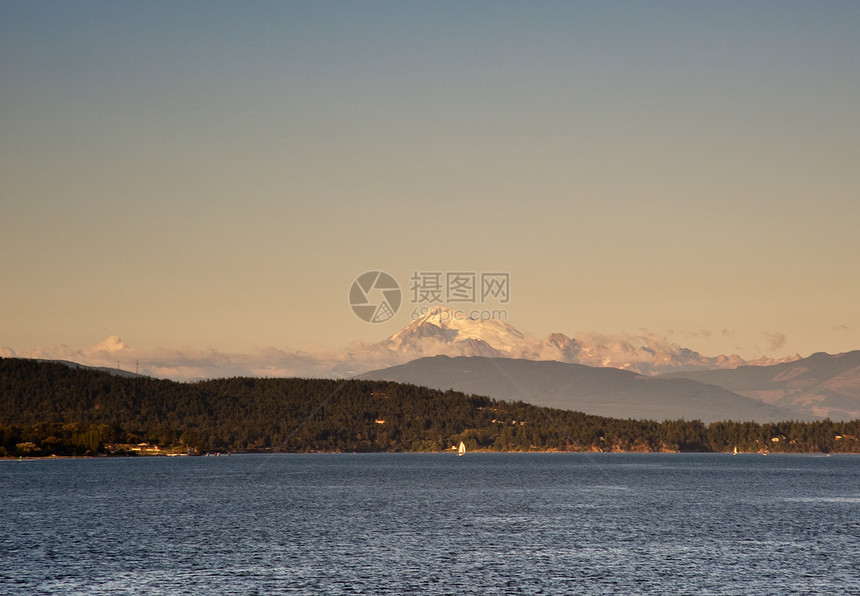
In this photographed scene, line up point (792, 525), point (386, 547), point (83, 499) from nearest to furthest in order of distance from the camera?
point (386, 547) → point (792, 525) → point (83, 499)

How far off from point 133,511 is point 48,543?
4392 centimetres

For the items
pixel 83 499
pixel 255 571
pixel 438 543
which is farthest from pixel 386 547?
pixel 83 499

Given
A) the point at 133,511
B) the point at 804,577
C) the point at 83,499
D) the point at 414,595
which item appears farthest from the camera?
the point at 83,499

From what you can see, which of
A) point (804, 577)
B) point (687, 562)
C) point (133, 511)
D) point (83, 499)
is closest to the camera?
point (804, 577)

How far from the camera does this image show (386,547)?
112438 mm

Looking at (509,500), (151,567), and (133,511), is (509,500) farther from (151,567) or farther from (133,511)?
(151,567)

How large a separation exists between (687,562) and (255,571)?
4360 cm

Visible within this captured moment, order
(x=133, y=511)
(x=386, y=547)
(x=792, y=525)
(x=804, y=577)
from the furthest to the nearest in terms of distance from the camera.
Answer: (x=133, y=511) < (x=792, y=525) < (x=386, y=547) < (x=804, y=577)

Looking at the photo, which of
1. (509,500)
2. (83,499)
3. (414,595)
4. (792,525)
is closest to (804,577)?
(414,595)

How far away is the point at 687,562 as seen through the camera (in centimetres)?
10231

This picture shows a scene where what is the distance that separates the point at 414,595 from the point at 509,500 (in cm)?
10385

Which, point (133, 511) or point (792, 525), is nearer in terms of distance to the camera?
point (792, 525)

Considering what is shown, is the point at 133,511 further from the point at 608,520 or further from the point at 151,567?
the point at 608,520

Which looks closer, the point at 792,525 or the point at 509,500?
the point at 792,525
